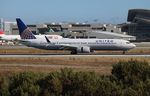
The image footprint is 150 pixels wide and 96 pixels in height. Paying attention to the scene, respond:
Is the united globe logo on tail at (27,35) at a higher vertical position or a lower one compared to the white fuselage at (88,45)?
higher

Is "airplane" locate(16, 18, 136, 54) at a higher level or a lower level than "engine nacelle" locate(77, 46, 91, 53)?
higher

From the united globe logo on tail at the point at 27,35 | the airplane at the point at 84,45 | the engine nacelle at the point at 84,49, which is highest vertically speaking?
the united globe logo on tail at the point at 27,35

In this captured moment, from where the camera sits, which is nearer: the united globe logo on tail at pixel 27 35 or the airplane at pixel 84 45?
the airplane at pixel 84 45

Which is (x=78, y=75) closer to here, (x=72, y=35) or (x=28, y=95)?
(x=28, y=95)

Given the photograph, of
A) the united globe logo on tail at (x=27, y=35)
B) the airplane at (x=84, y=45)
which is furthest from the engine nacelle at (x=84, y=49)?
the united globe logo on tail at (x=27, y=35)

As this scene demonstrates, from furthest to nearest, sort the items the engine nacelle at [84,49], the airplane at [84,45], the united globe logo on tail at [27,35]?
the united globe logo on tail at [27,35] → the airplane at [84,45] → the engine nacelle at [84,49]

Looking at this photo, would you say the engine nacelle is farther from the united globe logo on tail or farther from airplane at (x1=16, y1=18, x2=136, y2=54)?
the united globe logo on tail

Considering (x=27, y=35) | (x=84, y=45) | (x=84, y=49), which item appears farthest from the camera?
(x=27, y=35)

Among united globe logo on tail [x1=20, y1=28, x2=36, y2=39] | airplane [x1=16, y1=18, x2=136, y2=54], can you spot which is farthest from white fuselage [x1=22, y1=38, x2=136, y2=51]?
united globe logo on tail [x1=20, y1=28, x2=36, y2=39]

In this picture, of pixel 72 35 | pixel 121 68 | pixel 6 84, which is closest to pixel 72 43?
pixel 121 68

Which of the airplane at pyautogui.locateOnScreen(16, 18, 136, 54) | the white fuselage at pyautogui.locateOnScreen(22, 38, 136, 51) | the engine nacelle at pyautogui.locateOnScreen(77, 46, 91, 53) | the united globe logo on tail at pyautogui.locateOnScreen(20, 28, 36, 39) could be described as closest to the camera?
the engine nacelle at pyautogui.locateOnScreen(77, 46, 91, 53)

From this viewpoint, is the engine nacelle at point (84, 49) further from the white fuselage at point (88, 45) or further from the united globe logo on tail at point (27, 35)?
the united globe logo on tail at point (27, 35)

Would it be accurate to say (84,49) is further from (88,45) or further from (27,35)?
(27,35)

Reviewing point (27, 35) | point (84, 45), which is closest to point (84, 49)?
point (84, 45)
